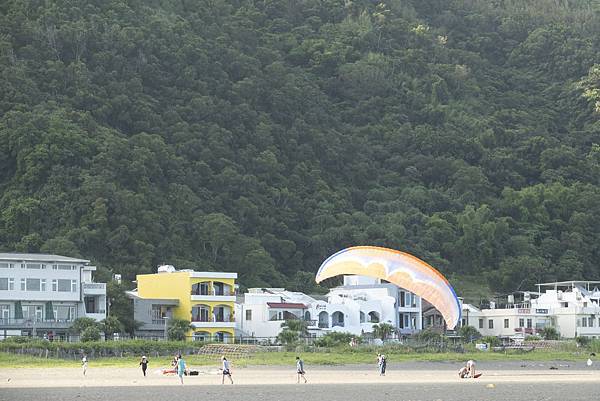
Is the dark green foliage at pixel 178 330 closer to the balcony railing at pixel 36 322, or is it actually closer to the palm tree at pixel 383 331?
the balcony railing at pixel 36 322

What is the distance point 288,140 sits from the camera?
346 feet

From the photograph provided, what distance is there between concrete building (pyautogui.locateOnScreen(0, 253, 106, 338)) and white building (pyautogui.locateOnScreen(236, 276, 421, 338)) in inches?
367

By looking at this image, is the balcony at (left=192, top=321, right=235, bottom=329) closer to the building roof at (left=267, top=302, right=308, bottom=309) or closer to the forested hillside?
the building roof at (left=267, top=302, right=308, bottom=309)

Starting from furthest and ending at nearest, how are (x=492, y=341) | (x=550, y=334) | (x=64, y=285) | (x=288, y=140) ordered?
(x=288, y=140) → (x=550, y=334) → (x=492, y=341) → (x=64, y=285)

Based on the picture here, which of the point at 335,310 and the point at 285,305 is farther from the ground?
the point at 285,305

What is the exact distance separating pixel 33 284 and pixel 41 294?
63cm

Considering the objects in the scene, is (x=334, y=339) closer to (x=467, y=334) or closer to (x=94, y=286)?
(x=467, y=334)

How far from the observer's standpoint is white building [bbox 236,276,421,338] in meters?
67.3

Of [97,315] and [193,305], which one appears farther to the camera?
[193,305]

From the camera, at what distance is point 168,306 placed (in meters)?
65.2

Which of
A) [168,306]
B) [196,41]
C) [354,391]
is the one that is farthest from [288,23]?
[354,391]

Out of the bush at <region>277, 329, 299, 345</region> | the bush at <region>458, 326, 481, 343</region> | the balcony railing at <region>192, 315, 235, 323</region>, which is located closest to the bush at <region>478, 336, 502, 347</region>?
the bush at <region>458, 326, 481, 343</region>

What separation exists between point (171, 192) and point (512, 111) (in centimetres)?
4537

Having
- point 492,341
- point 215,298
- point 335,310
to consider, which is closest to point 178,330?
point 215,298
